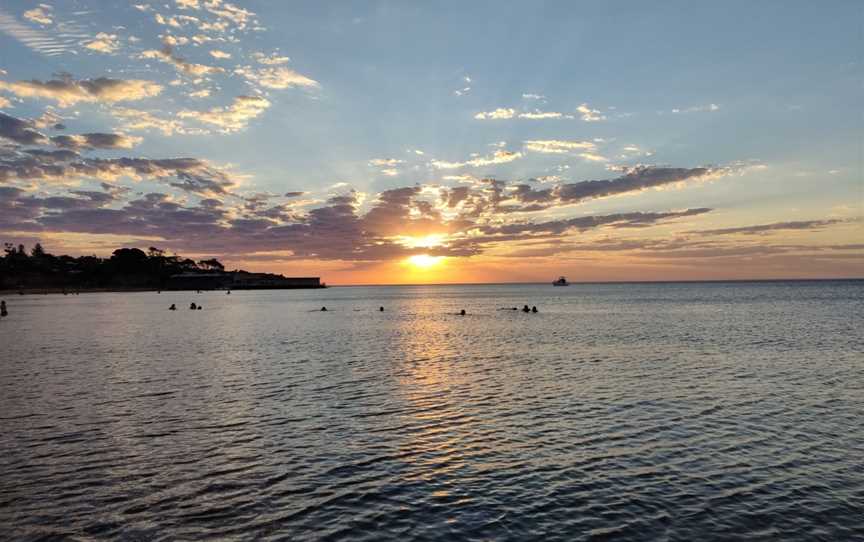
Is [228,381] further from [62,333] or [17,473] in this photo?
[62,333]

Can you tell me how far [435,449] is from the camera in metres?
22.2

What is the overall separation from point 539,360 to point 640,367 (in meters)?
8.87

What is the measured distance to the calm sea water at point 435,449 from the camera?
1522cm

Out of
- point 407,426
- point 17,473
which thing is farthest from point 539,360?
point 17,473

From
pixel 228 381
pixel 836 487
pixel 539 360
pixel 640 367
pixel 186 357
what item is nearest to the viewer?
pixel 836 487

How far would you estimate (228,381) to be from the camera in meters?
38.9

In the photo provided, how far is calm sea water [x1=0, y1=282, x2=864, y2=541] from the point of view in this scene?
1522 centimetres

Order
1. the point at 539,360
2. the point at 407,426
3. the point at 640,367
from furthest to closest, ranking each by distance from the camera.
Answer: the point at 539,360
the point at 640,367
the point at 407,426

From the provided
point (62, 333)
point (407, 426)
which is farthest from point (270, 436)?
point (62, 333)

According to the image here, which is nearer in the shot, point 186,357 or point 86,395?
point 86,395

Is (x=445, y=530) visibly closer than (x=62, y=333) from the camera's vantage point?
Yes

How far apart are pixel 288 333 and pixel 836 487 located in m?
71.3

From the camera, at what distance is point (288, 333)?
79.8 meters

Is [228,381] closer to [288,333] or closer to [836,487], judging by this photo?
[836,487]
